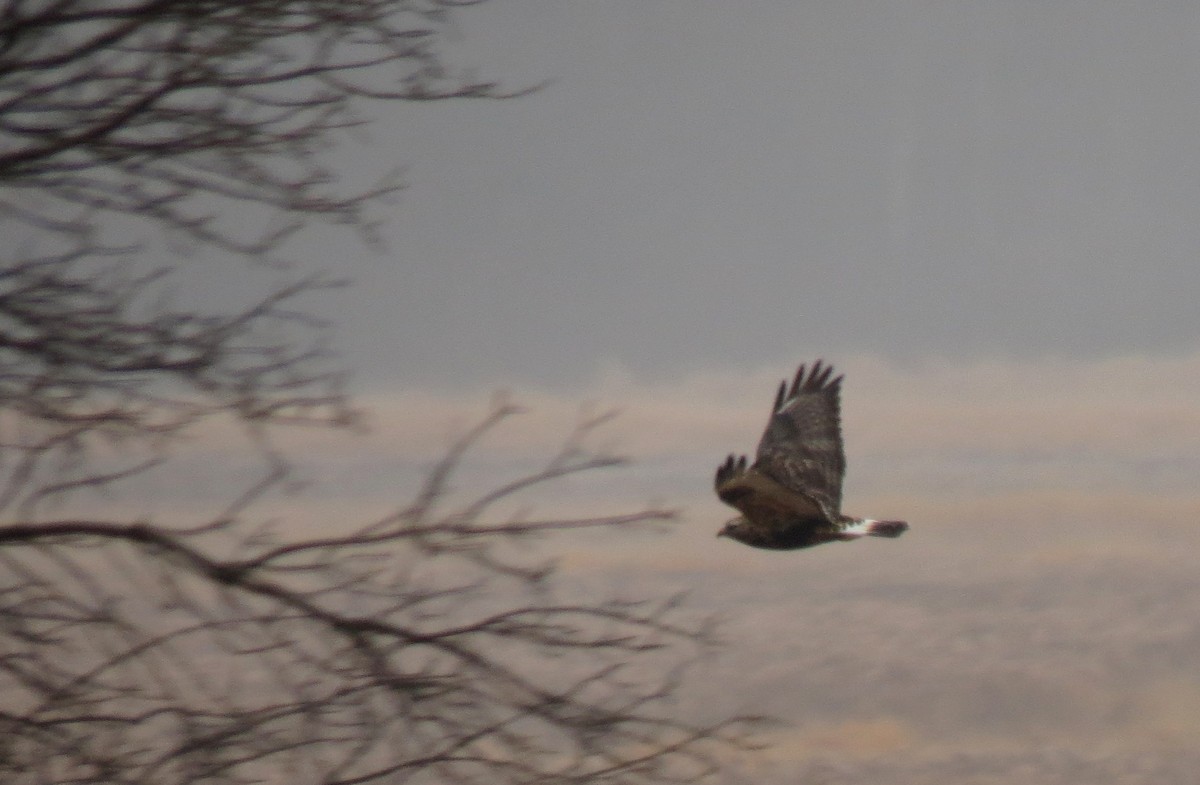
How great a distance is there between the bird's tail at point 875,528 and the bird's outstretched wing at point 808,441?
0.15m

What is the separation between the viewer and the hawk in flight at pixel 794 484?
7.46 meters

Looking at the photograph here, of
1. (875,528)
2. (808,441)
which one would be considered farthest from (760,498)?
(808,441)

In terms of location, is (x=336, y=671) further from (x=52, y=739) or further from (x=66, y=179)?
(x=66, y=179)

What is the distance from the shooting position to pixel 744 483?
7.43 meters

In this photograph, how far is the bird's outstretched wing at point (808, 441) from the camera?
8297 mm

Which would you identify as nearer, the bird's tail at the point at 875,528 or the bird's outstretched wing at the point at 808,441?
the bird's tail at the point at 875,528

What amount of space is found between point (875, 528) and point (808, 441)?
157 cm

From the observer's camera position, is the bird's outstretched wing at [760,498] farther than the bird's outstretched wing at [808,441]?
No

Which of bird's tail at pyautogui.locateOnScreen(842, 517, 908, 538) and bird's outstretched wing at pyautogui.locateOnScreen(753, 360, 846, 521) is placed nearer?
bird's tail at pyautogui.locateOnScreen(842, 517, 908, 538)

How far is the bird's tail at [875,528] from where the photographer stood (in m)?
7.36

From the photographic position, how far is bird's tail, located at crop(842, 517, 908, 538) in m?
7.36

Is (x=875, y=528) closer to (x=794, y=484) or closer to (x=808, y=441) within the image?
(x=794, y=484)

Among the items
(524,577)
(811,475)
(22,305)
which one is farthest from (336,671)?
(811,475)

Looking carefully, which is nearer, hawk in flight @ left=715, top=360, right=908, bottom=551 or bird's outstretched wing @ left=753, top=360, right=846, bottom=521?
hawk in flight @ left=715, top=360, right=908, bottom=551
